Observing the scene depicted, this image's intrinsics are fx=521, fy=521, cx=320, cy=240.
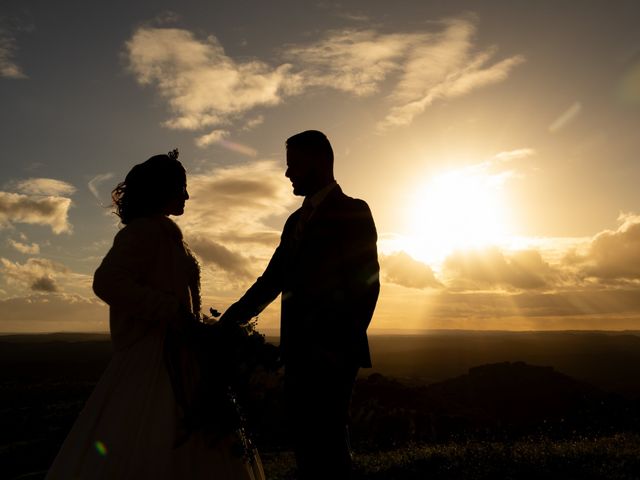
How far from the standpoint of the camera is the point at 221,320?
188 inches

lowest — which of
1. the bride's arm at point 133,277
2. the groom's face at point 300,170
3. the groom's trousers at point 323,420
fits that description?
the groom's trousers at point 323,420

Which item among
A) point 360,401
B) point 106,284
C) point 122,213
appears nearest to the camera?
point 106,284

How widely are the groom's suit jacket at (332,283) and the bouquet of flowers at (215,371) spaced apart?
731 millimetres

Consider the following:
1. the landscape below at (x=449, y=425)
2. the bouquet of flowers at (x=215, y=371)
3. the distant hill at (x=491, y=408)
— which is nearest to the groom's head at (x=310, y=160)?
the bouquet of flowers at (x=215, y=371)

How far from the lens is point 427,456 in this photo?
36.1 ft

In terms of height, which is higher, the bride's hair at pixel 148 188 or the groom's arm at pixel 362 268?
the bride's hair at pixel 148 188

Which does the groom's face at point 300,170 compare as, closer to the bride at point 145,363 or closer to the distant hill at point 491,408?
the bride at point 145,363

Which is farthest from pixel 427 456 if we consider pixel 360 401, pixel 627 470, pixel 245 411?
pixel 360 401

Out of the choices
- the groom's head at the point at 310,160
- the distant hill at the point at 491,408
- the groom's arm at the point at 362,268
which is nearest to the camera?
the groom's arm at the point at 362,268

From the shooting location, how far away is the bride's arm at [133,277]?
418 centimetres

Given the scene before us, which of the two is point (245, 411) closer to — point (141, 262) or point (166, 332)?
point (166, 332)

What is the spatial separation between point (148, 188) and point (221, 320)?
136 centimetres

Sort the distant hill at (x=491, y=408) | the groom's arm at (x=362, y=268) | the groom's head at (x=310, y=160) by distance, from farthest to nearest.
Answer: the distant hill at (x=491, y=408)
the groom's head at (x=310, y=160)
the groom's arm at (x=362, y=268)

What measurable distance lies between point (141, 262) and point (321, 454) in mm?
2138
